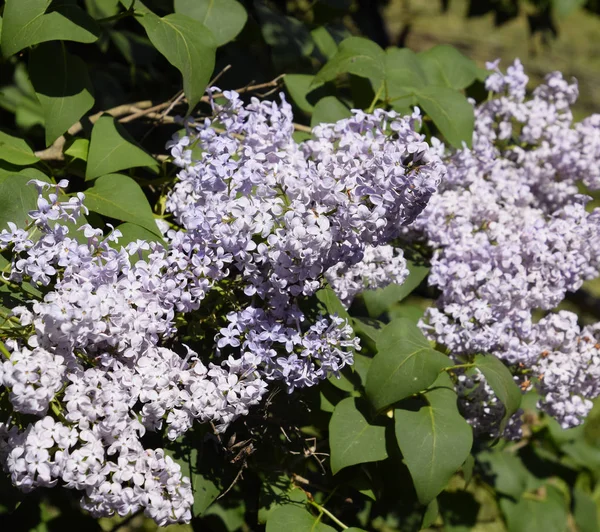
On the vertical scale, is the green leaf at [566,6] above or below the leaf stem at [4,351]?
below

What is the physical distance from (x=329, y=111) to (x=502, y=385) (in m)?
0.87

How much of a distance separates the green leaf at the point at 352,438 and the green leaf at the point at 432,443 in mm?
72

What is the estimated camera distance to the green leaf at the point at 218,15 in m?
2.02

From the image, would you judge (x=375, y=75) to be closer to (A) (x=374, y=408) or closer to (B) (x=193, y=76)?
(B) (x=193, y=76)

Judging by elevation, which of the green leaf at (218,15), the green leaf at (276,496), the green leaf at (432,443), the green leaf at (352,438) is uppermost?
the green leaf at (218,15)

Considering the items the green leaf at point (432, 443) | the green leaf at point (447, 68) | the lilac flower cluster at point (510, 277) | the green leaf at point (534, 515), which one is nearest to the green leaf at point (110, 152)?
the lilac flower cluster at point (510, 277)

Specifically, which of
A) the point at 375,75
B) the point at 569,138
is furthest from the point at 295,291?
the point at 569,138

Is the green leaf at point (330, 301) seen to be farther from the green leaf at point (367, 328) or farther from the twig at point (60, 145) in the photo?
the twig at point (60, 145)

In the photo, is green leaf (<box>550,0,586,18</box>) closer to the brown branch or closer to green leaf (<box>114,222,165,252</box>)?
the brown branch

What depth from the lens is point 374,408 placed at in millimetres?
1668

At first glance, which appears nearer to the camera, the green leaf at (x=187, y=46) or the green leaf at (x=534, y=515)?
the green leaf at (x=187, y=46)

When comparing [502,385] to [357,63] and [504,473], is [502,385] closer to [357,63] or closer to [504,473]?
[357,63]

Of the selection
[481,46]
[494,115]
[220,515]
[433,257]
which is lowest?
[481,46]

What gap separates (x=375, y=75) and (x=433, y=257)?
53 centimetres
